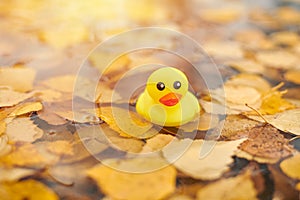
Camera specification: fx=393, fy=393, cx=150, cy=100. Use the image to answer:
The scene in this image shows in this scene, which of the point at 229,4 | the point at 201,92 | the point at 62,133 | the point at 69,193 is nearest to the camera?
the point at 69,193

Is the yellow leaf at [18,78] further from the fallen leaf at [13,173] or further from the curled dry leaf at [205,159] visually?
the curled dry leaf at [205,159]

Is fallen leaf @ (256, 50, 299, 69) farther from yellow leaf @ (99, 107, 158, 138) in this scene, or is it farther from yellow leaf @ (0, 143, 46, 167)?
yellow leaf @ (0, 143, 46, 167)

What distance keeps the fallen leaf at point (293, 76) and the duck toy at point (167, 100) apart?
11.2 inches

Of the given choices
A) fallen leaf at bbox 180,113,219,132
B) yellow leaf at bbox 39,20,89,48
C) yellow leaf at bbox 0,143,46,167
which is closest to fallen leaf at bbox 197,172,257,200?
fallen leaf at bbox 180,113,219,132

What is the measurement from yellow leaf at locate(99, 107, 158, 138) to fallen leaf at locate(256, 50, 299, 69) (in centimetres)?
40

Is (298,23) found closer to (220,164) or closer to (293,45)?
(293,45)

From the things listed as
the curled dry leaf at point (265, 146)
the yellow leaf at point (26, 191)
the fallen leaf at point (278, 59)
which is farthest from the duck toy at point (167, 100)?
the fallen leaf at point (278, 59)

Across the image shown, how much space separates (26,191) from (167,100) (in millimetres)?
261

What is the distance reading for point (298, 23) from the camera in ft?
3.92

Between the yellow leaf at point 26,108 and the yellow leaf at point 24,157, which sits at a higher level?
the yellow leaf at point 26,108

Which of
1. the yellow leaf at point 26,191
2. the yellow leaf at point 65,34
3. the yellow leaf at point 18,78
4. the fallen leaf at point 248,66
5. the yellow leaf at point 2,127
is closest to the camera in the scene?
the yellow leaf at point 26,191

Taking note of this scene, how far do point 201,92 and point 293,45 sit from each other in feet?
1.28

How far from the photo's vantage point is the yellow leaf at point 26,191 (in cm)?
56

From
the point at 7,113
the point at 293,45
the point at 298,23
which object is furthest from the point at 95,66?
the point at 298,23
